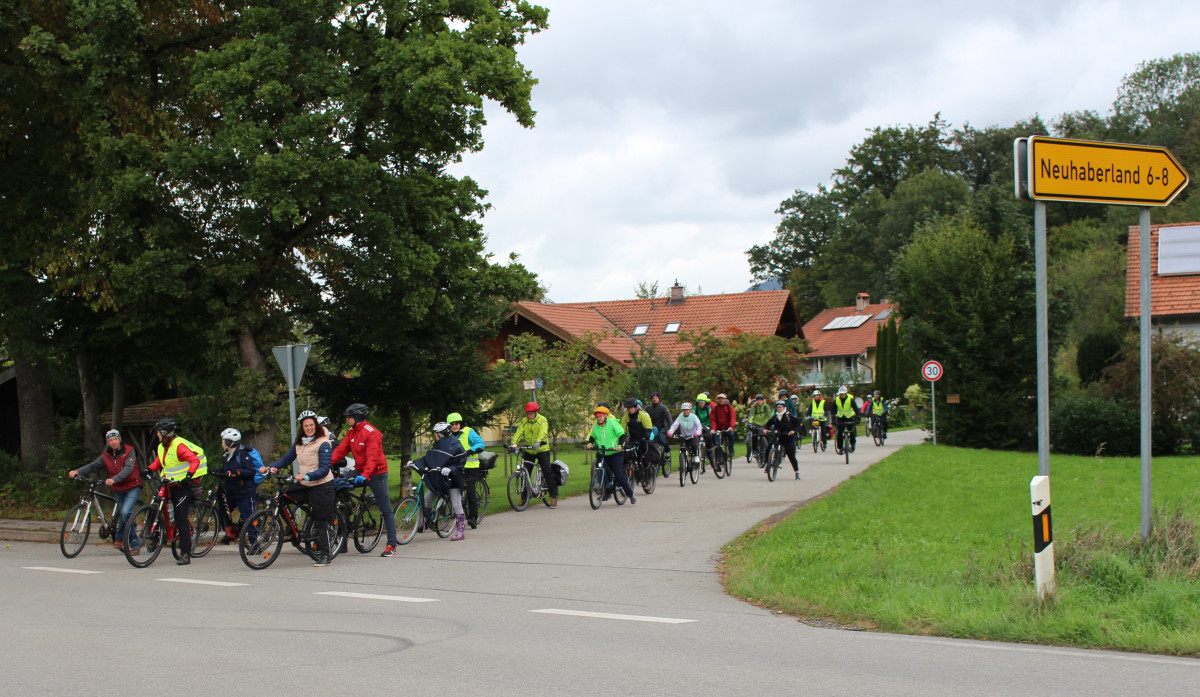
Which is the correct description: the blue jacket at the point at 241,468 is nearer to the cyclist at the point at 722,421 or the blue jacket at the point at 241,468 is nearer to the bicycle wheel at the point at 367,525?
the bicycle wheel at the point at 367,525

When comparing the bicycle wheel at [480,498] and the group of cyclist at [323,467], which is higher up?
the group of cyclist at [323,467]

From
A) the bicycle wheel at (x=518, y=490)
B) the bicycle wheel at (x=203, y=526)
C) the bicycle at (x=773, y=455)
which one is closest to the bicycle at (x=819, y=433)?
the bicycle at (x=773, y=455)

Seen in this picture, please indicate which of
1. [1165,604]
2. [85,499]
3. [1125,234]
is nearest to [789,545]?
[1165,604]

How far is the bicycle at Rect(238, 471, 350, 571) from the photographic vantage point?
1331 cm

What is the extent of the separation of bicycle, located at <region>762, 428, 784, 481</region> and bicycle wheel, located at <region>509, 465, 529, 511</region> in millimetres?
6566

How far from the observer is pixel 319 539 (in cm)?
1334

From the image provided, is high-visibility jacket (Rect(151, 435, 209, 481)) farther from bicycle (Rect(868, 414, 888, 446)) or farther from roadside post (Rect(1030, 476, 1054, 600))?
bicycle (Rect(868, 414, 888, 446))

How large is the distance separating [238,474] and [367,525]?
186cm

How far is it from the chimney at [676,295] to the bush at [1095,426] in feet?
88.9

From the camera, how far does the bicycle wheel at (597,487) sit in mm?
18766

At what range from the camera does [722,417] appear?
25250mm

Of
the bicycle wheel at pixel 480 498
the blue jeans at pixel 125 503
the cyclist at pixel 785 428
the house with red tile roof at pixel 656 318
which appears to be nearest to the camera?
the blue jeans at pixel 125 503

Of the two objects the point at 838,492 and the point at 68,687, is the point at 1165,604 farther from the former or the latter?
the point at 838,492

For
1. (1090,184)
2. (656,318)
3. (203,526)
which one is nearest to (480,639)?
(1090,184)
